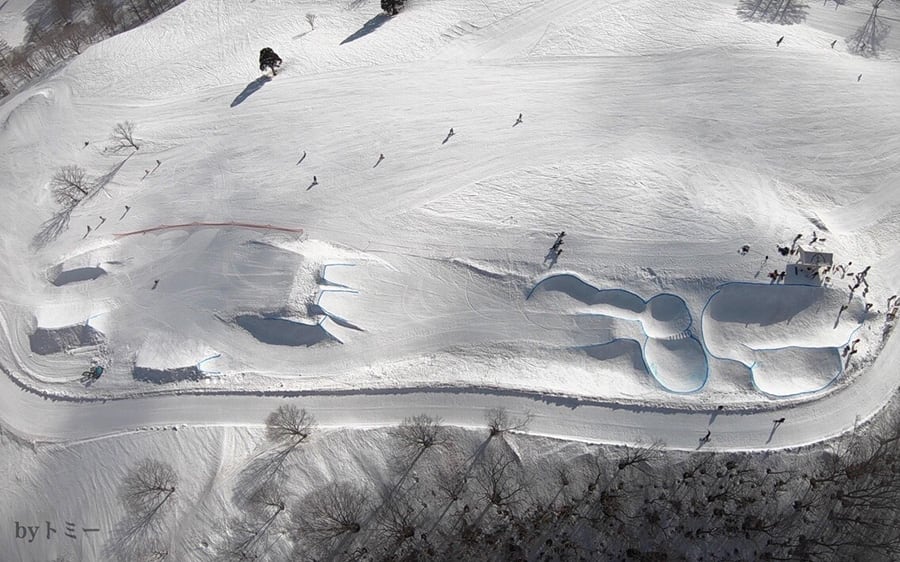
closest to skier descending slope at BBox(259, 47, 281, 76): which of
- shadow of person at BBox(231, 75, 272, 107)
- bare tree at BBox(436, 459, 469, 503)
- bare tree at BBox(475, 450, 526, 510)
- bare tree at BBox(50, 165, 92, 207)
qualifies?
shadow of person at BBox(231, 75, 272, 107)

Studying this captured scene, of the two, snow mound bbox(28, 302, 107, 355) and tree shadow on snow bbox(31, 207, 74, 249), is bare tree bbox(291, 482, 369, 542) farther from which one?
tree shadow on snow bbox(31, 207, 74, 249)

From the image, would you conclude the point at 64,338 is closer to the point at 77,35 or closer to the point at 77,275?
the point at 77,275

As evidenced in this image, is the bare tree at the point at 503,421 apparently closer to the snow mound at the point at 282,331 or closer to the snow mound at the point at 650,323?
the snow mound at the point at 650,323

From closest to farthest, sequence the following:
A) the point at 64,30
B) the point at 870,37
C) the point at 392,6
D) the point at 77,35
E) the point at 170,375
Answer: the point at 170,375, the point at 870,37, the point at 392,6, the point at 77,35, the point at 64,30

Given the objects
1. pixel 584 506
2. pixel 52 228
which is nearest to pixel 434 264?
pixel 584 506

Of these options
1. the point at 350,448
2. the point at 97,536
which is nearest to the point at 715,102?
the point at 350,448

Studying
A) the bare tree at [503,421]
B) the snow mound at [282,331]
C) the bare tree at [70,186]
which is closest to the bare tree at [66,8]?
the bare tree at [70,186]

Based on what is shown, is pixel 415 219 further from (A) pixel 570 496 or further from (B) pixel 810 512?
(B) pixel 810 512

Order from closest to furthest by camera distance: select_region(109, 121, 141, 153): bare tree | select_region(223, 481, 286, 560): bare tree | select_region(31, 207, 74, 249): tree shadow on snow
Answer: select_region(223, 481, 286, 560): bare tree
select_region(31, 207, 74, 249): tree shadow on snow
select_region(109, 121, 141, 153): bare tree
